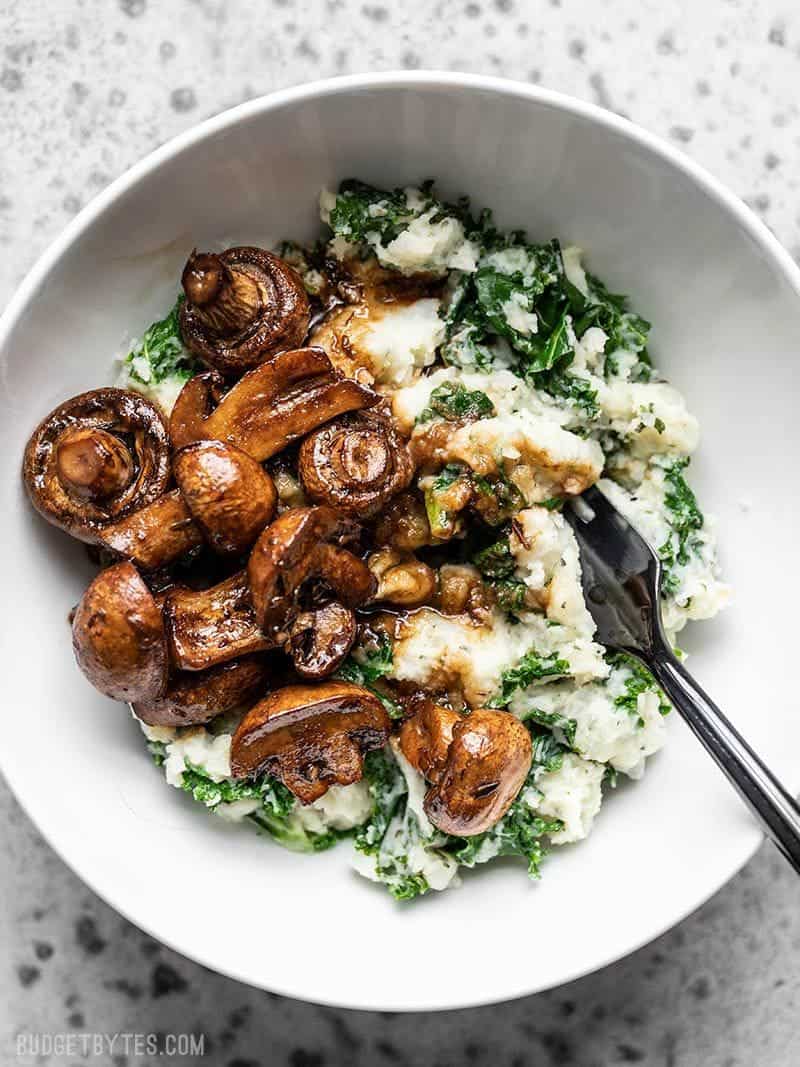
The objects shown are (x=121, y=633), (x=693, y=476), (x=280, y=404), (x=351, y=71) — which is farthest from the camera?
(x=351, y=71)

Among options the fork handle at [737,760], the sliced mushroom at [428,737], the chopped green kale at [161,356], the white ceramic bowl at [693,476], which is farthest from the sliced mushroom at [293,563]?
the fork handle at [737,760]

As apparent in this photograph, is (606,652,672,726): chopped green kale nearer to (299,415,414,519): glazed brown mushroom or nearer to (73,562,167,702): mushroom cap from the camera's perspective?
(299,415,414,519): glazed brown mushroom

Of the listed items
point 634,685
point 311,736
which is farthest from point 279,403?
point 634,685

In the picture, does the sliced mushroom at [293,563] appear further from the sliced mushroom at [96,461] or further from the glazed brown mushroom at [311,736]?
the sliced mushroom at [96,461]

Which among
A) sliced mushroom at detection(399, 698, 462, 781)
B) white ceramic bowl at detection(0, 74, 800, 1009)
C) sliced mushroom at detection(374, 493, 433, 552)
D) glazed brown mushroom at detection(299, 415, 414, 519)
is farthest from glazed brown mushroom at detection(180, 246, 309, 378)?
sliced mushroom at detection(399, 698, 462, 781)

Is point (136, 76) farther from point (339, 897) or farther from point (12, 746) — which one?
point (339, 897)
